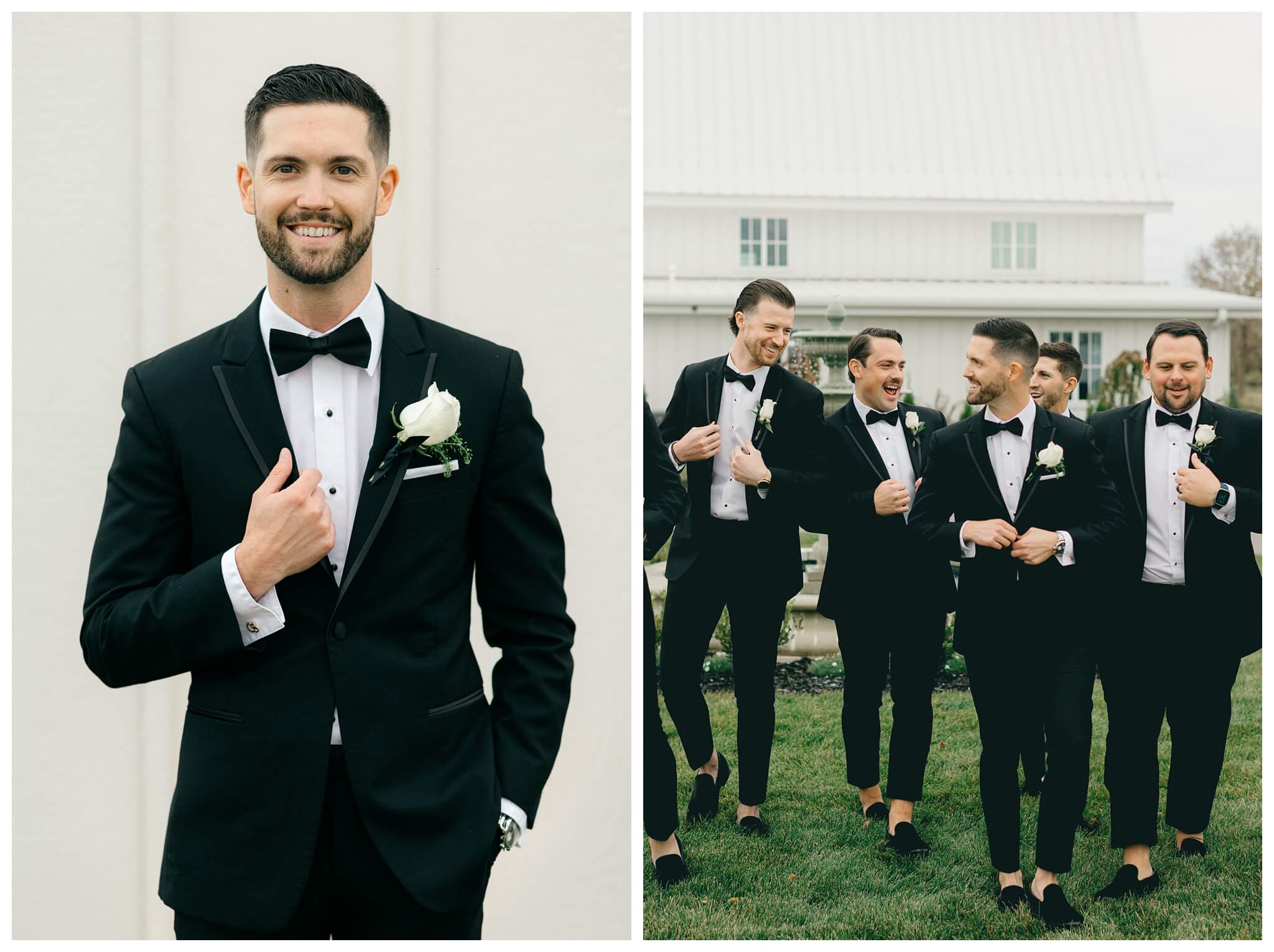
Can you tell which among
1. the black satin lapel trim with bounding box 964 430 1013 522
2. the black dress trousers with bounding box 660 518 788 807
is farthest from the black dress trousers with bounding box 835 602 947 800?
the black satin lapel trim with bounding box 964 430 1013 522

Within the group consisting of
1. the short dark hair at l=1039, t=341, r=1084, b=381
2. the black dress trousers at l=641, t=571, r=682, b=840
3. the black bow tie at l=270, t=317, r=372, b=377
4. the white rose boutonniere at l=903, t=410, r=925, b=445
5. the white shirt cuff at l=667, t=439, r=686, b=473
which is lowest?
the black dress trousers at l=641, t=571, r=682, b=840

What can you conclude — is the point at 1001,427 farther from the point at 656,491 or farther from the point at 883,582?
the point at 656,491

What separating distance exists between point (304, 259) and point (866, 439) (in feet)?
6.08

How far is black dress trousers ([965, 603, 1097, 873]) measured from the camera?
3371mm

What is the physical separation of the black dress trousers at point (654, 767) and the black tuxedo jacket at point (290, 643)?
4.04 feet

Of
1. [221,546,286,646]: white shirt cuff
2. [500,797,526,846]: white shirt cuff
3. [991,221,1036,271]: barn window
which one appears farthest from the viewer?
[991,221,1036,271]: barn window

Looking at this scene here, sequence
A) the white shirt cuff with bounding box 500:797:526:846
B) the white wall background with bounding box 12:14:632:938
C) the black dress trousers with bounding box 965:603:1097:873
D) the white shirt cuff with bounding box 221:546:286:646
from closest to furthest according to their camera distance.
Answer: the white shirt cuff with bounding box 221:546:286:646 < the white shirt cuff with bounding box 500:797:526:846 < the white wall background with bounding box 12:14:632:938 < the black dress trousers with bounding box 965:603:1097:873

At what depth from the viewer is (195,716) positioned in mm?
2258

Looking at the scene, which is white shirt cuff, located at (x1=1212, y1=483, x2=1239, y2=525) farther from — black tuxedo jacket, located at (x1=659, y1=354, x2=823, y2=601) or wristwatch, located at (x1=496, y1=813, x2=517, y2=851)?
wristwatch, located at (x1=496, y1=813, x2=517, y2=851)

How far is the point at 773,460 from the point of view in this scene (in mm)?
3467

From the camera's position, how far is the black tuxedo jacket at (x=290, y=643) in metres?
2.16

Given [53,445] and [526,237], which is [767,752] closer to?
[526,237]

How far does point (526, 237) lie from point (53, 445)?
1516 mm

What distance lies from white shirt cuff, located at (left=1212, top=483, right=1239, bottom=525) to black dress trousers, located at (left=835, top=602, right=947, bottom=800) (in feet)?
2.84
